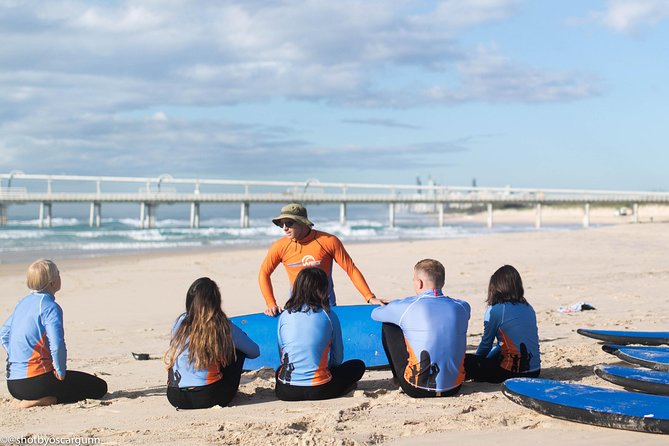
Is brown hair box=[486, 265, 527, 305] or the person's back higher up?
brown hair box=[486, 265, 527, 305]

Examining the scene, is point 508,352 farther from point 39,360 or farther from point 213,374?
point 39,360

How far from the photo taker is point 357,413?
4.11 metres

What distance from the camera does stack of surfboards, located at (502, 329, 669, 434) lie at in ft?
11.7

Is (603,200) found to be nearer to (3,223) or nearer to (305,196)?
(305,196)

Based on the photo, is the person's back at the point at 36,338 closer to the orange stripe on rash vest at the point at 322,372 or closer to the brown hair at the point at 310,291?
the brown hair at the point at 310,291

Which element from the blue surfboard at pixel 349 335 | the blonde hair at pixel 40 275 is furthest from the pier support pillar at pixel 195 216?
the blonde hair at pixel 40 275

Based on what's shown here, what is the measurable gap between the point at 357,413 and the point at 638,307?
5.62 m

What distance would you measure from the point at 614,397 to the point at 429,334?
1.06 metres

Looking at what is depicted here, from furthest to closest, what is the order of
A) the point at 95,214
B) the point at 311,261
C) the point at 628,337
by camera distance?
1. the point at 95,214
2. the point at 628,337
3. the point at 311,261

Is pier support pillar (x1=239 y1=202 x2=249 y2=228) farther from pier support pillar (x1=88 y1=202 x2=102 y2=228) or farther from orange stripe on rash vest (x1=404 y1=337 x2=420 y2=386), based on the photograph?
orange stripe on rash vest (x1=404 y1=337 x2=420 y2=386)

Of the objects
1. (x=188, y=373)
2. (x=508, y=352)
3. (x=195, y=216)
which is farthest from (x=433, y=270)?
(x=195, y=216)

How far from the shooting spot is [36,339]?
441 cm

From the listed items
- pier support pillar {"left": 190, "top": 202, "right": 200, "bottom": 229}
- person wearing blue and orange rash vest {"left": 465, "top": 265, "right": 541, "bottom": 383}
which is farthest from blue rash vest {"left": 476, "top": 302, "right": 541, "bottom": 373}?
pier support pillar {"left": 190, "top": 202, "right": 200, "bottom": 229}

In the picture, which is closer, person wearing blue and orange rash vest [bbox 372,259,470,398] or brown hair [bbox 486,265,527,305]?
person wearing blue and orange rash vest [bbox 372,259,470,398]
